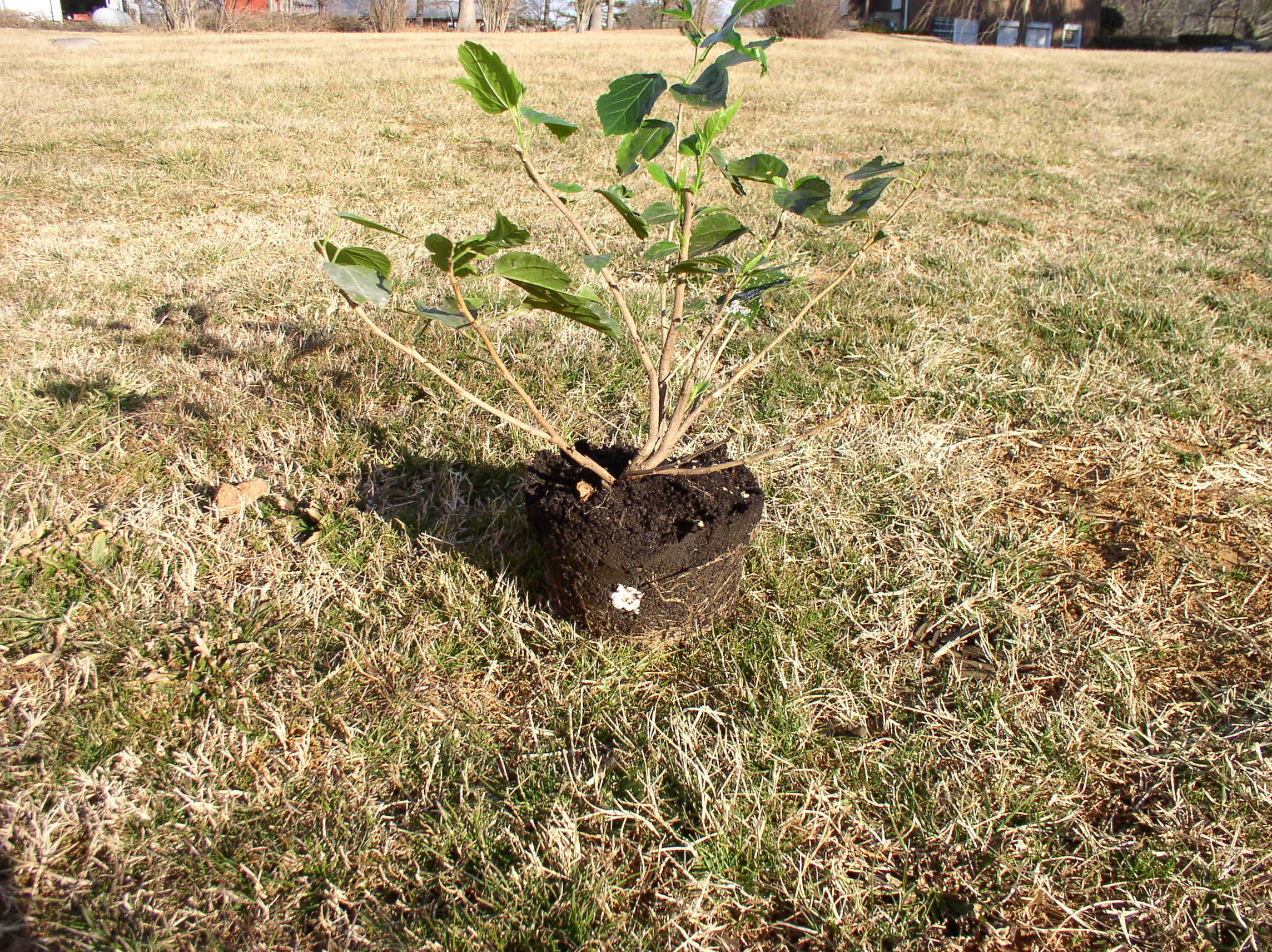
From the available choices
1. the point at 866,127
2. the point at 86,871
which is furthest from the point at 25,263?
the point at 866,127

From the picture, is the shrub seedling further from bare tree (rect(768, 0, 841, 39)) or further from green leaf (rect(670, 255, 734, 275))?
bare tree (rect(768, 0, 841, 39))

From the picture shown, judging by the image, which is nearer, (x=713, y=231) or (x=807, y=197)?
(x=807, y=197)

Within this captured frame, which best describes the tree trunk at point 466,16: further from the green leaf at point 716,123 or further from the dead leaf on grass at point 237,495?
the green leaf at point 716,123

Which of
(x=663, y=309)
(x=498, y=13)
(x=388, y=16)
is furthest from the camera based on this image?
(x=498, y=13)

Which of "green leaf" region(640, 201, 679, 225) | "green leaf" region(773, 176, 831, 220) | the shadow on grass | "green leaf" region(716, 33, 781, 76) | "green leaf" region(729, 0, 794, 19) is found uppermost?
"green leaf" region(729, 0, 794, 19)

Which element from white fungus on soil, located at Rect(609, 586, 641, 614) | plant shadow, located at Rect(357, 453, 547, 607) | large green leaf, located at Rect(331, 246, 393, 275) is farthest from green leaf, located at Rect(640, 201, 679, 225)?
plant shadow, located at Rect(357, 453, 547, 607)

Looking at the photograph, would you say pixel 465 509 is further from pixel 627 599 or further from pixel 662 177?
pixel 662 177

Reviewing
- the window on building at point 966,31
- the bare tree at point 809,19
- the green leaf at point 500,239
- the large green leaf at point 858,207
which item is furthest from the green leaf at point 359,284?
the window on building at point 966,31

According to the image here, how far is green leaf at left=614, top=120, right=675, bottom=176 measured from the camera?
1240mm

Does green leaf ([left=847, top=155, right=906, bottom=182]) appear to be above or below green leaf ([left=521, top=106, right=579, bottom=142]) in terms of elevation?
below

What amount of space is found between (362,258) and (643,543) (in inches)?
30.2

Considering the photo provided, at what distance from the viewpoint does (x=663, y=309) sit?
171 cm

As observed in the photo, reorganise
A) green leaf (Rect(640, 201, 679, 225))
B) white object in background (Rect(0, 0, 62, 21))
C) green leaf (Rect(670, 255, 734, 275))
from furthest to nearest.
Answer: white object in background (Rect(0, 0, 62, 21)) < green leaf (Rect(640, 201, 679, 225)) < green leaf (Rect(670, 255, 734, 275))

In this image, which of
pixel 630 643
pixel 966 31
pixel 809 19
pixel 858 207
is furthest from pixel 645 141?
pixel 966 31
